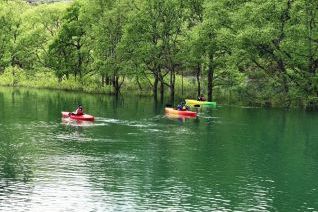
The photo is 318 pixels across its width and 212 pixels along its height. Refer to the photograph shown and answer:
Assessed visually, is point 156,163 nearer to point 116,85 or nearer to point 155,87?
point 155,87

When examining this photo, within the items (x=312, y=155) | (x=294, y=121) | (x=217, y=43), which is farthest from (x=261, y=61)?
(x=312, y=155)

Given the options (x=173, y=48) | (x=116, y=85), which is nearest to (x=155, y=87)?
(x=173, y=48)

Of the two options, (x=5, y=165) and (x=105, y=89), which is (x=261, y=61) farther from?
(x=5, y=165)

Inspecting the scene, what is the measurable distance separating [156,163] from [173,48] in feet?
172

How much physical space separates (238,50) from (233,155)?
37.7 m

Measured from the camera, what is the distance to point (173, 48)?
9050 cm

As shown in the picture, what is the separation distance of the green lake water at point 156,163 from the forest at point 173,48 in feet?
42.9

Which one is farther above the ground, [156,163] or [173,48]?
[173,48]

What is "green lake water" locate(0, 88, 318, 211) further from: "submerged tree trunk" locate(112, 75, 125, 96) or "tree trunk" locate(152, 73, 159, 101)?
"submerged tree trunk" locate(112, 75, 125, 96)

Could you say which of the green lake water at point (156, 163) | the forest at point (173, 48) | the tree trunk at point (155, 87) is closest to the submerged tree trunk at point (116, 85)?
the forest at point (173, 48)

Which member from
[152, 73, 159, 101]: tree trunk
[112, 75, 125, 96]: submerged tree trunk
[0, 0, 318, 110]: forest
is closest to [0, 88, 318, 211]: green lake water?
[0, 0, 318, 110]: forest

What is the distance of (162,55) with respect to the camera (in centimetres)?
9069

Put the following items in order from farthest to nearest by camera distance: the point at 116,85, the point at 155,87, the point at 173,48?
the point at 116,85
the point at 155,87
the point at 173,48

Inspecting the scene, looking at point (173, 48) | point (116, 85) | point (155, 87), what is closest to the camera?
point (173, 48)
